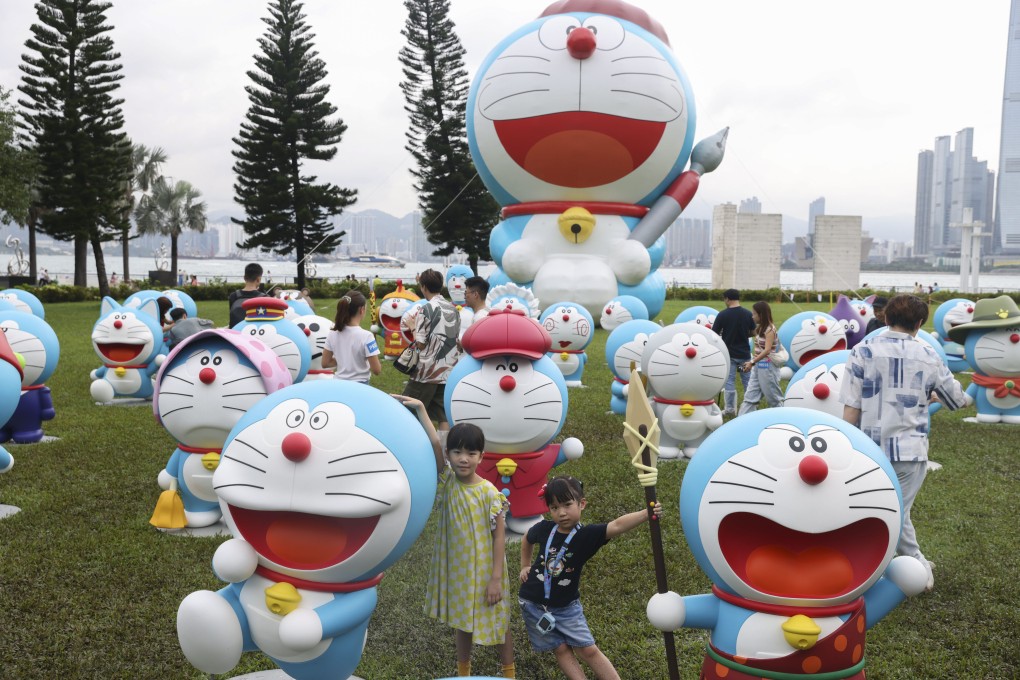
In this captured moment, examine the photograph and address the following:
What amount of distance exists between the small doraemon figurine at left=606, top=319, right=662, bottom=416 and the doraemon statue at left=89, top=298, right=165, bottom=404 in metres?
5.35

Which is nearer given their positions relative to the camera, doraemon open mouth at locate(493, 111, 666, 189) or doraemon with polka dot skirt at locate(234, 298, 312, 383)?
doraemon with polka dot skirt at locate(234, 298, 312, 383)

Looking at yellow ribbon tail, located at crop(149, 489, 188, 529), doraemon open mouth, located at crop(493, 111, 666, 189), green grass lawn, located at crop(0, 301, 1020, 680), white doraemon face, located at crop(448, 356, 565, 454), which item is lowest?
green grass lawn, located at crop(0, 301, 1020, 680)

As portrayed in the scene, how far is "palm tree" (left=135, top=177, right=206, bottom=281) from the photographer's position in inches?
1517

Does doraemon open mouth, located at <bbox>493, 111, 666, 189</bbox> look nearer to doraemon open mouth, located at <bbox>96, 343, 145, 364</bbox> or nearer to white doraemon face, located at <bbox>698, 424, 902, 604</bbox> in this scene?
doraemon open mouth, located at <bbox>96, 343, 145, 364</bbox>

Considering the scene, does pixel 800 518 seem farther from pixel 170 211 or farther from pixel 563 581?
pixel 170 211

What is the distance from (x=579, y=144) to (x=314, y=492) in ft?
39.1

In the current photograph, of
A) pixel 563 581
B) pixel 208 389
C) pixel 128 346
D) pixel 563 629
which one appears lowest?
pixel 563 629

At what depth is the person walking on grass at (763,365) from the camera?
8.41 meters

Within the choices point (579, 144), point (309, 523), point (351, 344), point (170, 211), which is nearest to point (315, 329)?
point (351, 344)

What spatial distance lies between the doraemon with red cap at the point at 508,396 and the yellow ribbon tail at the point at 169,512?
1907mm

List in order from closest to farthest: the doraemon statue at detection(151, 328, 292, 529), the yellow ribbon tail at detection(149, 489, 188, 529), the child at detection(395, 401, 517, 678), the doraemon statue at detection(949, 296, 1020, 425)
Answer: the child at detection(395, 401, 517, 678)
the doraemon statue at detection(151, 328, 292, 529)
the yellow ribbon tail at detection(149, 489, 188, 529)
the doraemon statue at detection(949, 296, 1020, 425)

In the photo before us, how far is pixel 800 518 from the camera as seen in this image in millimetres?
2664

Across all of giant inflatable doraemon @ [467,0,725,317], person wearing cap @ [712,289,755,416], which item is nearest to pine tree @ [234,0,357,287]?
giant inflatable doraemon @ [467,0,725,317]

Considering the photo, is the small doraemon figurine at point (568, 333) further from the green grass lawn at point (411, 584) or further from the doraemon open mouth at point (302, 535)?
the doraemon open mouth at point (302, 535)
